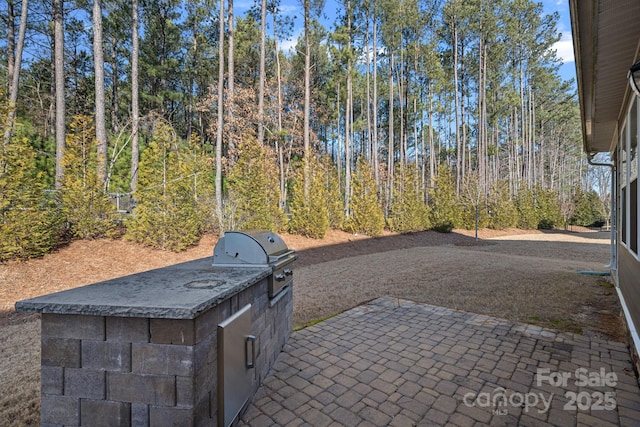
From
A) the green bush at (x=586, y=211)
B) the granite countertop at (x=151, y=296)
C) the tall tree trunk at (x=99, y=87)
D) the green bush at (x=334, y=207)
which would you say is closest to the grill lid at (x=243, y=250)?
the granite countertop at (x=151, y=296)

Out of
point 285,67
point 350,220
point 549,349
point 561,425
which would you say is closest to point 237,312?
Answer: point 561,425

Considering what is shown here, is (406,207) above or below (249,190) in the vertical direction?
below

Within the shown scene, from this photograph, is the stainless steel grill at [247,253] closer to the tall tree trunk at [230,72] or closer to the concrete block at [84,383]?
the concrete block at [84,383]

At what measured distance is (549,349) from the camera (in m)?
2.84

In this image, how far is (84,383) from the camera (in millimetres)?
1413

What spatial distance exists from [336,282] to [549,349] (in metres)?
3.58

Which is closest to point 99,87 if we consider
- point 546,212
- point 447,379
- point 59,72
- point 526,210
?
point 59,72

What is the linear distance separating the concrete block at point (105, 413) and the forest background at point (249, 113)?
6108 millimetres

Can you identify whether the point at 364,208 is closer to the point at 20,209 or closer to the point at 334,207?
the point at 334,207

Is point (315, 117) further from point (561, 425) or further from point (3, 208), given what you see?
point (561, 425)

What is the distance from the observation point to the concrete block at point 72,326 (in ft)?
4.60

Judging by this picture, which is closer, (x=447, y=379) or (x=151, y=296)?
(x=151, y=296)

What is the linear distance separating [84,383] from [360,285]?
4.64m

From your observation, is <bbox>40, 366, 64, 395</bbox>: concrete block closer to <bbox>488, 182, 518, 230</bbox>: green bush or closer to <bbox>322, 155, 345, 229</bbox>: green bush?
<bbox>322, 155, 345, 229</bbox>: green bush
